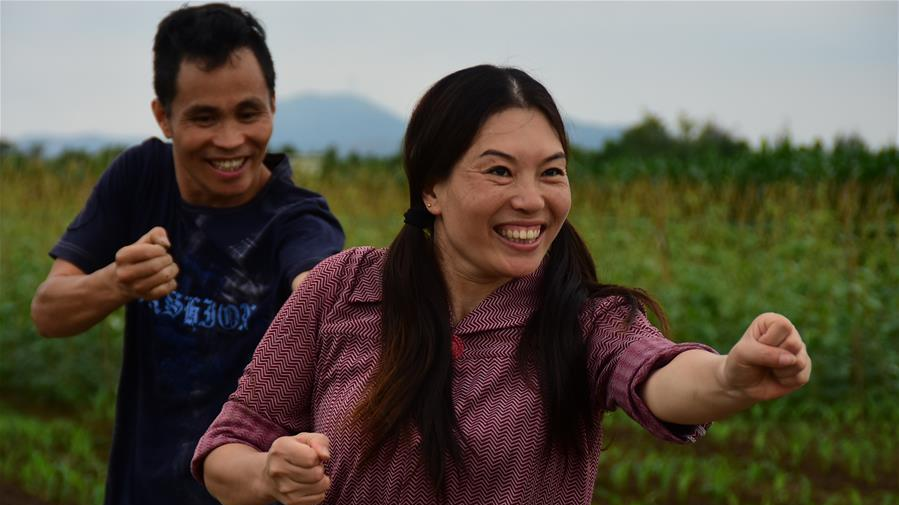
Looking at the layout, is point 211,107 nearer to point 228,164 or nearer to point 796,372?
point 228,164

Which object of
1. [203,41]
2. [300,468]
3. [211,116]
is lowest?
[300,468]

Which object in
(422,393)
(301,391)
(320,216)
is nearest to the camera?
(422,393)

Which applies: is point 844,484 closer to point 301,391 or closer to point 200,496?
point 200,496

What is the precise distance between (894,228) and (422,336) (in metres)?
10.3

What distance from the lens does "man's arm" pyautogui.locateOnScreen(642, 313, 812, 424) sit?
1.74 meters

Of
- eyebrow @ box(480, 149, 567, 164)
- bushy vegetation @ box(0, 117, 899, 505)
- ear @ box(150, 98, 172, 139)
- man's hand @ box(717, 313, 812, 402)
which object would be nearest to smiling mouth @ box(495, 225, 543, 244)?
eyebrow @ box(480, 149, 567, 164)

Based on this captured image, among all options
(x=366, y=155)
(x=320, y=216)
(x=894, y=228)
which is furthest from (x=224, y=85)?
(x=366, y=155)

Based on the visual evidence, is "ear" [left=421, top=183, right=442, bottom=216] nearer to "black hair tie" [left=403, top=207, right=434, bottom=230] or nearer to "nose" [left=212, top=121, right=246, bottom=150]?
"black hair tie" [left=403, top=207, right=434, bottom=230]

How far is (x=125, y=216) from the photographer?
3.34 metres

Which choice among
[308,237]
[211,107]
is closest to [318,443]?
[308,237]

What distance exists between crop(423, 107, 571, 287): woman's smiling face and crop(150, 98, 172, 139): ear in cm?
139

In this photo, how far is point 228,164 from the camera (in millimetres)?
3127

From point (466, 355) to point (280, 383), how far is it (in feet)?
1.22

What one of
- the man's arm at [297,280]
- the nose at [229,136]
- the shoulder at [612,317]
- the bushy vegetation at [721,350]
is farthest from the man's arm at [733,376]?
the bushy vegetation at [721,350]
